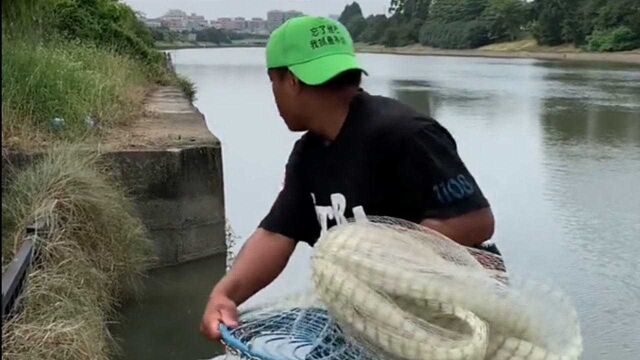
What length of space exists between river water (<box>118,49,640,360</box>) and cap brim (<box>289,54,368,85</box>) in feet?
1.61

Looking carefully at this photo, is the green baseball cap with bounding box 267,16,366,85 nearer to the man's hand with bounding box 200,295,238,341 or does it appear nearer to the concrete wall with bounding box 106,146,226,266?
the man's hand with bounding box 200,295,238,341

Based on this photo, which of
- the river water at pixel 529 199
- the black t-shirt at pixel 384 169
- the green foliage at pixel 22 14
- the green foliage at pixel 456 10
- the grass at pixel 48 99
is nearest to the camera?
the black t-shirt at pixel 384 169

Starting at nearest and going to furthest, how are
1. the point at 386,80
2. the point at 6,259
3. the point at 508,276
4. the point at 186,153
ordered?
1. the point at 508,276
2. the point at 6,259
3. the point at 186,153
4. the point at 386,80

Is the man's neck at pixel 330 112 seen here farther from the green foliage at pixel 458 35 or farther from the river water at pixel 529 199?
the green foliage at pixel 458 35

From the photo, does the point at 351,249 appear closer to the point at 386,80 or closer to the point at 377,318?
the point at 377,318

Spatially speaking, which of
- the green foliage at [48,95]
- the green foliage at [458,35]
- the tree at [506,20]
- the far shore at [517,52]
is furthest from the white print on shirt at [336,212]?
the green foliage at [458,35]

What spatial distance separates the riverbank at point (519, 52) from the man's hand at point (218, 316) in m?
55.7

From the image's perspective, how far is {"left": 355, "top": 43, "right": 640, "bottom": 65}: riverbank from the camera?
62344 mm

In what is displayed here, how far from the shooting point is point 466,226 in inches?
Result: 77.7

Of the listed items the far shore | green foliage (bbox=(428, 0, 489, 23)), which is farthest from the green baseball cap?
green foliage (bbox=(428, 0, 489, 23))

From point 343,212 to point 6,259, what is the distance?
273 centimetres

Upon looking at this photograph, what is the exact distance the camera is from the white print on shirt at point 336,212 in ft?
6.59

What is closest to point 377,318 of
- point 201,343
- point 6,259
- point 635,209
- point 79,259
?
point 6,259

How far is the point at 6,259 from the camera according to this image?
4.41 meters
